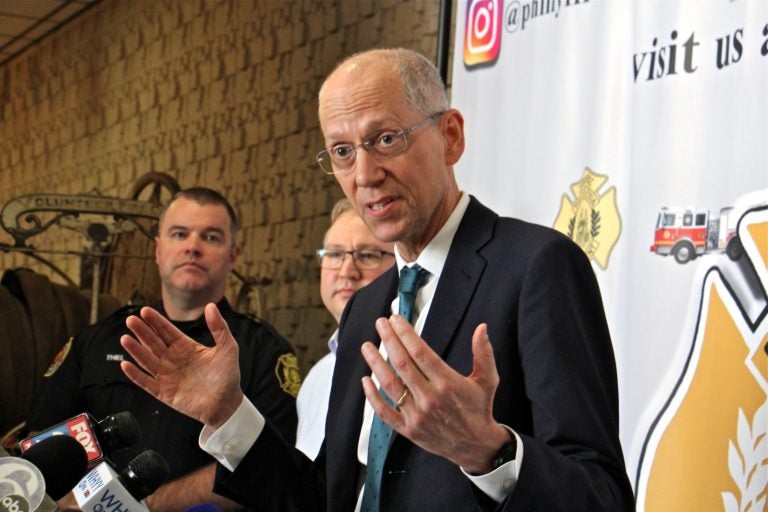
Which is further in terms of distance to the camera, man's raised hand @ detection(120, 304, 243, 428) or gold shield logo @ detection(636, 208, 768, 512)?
gold shield logo @ detection(636, 208, 768, 512)

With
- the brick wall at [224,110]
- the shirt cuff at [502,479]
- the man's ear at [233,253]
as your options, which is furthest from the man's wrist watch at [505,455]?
the brick wall at [224,110]

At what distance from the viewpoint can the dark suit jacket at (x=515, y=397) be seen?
4.20ft

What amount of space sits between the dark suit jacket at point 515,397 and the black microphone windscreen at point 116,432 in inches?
8.5

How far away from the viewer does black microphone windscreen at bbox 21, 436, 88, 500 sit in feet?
4.10

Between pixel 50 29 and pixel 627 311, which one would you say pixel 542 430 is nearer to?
pixel 627 311

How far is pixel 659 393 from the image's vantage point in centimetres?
236

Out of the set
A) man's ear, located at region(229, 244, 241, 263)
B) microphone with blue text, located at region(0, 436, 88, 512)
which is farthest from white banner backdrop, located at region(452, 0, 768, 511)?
microphone with blue text, located at region(0, 436, 88, 512)

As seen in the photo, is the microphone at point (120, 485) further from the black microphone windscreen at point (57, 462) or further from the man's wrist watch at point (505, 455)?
the man's wrist watch at point (505, 455)

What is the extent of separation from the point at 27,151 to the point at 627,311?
8957mm

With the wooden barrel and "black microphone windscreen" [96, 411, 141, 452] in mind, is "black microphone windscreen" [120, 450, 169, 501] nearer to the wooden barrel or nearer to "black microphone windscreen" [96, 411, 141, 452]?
"black microphone windscreen" [96, 411, 141, 452]

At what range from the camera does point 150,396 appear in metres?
2.93

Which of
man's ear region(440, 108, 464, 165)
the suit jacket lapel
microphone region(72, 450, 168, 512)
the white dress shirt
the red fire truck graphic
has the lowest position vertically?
the white dress shirt

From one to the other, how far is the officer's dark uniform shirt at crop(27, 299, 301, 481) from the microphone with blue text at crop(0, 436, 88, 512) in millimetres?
1549

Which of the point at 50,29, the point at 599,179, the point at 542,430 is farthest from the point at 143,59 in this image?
the point at 542,430
